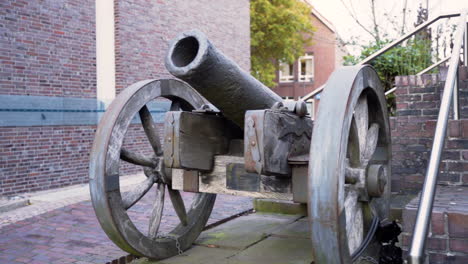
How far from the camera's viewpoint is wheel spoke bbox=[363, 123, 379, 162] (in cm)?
341

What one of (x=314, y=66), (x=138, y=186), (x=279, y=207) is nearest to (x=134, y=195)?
(x=138, y=186)

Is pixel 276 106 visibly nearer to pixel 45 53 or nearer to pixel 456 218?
pixel 456 218

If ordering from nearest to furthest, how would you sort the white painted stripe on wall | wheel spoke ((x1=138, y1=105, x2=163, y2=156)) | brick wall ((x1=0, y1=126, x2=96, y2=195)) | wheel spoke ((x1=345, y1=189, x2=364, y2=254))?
wheel spoke ((x1=345, y1=189, x2=364, y2=254)) < wheel spoke ((x1=138, y1=105, x2=163, y2=156)) < brick wall ((x1=0, y1=126, x2=96, y2=195)) < the white painted stripe on wall

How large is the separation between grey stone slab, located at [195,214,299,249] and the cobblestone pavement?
21 cm

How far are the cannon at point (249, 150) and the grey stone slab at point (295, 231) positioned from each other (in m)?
1.00

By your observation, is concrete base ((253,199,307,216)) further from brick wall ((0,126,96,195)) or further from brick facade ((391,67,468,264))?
brick wall ((0,126,96,195))

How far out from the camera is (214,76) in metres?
3.08

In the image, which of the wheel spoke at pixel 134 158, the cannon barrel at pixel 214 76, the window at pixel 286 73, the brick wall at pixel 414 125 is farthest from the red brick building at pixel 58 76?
the window at pixel 286 73

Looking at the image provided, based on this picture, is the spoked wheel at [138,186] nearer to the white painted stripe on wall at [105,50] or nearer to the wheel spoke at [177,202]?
the wheel spoke at [177,202]

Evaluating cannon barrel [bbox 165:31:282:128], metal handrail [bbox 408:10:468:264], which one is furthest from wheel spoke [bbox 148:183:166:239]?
metal handrail [bbox 408:10:468:264]

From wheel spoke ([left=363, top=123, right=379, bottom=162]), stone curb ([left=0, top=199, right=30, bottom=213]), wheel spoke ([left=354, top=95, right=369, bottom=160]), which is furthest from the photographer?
stone curb ([left=0, top=199, right=30, bottom=213])

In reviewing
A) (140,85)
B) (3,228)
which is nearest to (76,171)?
(3,228)

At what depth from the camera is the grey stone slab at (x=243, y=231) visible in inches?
170

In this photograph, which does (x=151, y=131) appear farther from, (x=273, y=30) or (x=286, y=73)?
(x=286, y=73)
